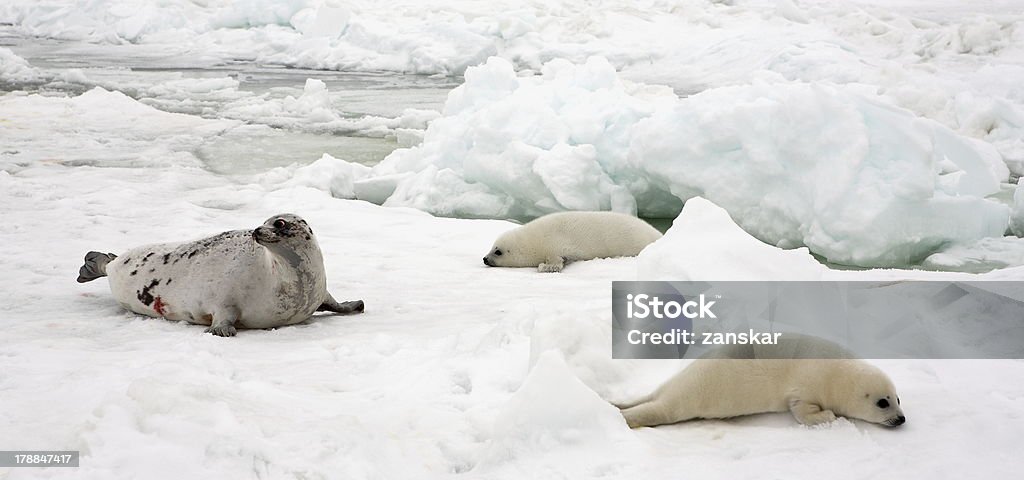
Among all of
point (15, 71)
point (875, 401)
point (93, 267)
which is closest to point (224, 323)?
point (93, 267)

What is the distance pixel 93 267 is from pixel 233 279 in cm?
84

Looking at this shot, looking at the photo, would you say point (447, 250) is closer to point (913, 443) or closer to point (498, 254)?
point (498, 254)

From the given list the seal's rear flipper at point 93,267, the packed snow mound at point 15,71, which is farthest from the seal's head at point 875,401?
the packed snow mound at point 15,71

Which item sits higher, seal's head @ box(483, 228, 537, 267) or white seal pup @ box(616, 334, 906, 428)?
white seal pup @ box(616, 334, 906, 428)

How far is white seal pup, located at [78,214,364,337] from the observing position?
3336mm

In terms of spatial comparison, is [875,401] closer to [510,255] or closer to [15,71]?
[510,255]

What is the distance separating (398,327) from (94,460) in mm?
1609

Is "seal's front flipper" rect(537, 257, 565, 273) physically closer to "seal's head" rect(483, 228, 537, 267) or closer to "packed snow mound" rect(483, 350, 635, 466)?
"seal's head" rect(483, 228, 537, 267)

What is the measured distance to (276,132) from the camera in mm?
10242

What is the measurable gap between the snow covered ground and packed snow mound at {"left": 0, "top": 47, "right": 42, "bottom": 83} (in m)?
0.09

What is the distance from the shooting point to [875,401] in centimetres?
203
